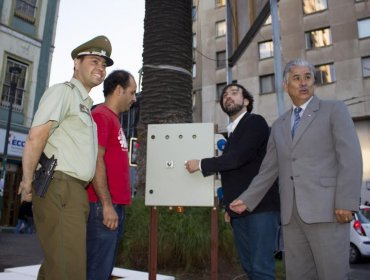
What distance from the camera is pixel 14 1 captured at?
16.2 metres

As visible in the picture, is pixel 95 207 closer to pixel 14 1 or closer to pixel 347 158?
pixel 347 158

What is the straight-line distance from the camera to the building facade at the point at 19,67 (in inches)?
610

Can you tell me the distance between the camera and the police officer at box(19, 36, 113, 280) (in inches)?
87.8

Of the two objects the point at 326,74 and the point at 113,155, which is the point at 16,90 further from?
the point at 326,74

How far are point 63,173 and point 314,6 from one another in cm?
2612

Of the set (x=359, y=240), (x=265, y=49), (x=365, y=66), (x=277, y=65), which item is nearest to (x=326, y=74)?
(x=365, y=66)

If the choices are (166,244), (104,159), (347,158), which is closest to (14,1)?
(166,244)

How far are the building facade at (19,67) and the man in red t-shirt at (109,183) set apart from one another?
13166mm

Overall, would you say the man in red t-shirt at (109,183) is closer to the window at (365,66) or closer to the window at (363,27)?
the window at (365,66)

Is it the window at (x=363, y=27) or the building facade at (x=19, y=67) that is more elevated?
the window at (x=363, y=27)

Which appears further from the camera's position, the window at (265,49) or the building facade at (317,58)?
the window at (265,49)

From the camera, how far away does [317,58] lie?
24.2m

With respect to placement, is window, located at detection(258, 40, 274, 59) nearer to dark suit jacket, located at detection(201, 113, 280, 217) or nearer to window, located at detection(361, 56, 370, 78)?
window, located at detection(361, 56, 370, 78)

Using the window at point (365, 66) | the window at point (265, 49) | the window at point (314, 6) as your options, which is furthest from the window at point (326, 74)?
the window at point (314, 6)
